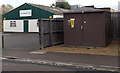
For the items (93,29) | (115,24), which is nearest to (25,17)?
(115,24)

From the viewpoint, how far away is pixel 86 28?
12891 mm

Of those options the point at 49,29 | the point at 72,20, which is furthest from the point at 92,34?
the point at 49,29

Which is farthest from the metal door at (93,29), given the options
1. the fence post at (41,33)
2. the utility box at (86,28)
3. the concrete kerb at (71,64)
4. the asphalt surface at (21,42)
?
the concrete kerb at (71,64)

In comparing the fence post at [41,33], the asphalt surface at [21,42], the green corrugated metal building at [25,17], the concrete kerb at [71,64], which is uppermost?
the green corrugated metal building at [25,17]

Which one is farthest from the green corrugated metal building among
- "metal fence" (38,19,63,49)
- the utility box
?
the utility box

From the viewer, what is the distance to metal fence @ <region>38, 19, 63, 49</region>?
1279 cm

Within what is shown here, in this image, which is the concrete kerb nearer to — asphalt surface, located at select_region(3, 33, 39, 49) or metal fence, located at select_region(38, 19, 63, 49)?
metal fence, located at select_region(38, 19, 63, 49)

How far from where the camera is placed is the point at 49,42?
45.6 ft

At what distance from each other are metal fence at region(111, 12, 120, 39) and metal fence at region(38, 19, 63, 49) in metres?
5.37

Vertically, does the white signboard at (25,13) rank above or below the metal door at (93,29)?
above

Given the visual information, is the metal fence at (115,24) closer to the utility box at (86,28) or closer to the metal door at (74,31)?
the utility box at (86,28)

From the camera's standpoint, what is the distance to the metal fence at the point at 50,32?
12.8 m

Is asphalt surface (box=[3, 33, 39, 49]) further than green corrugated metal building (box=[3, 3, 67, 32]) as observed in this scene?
No


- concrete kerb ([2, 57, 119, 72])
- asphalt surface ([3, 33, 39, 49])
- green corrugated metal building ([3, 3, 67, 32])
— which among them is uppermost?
green corrugated metal building ([3, 3, 67, 32])
